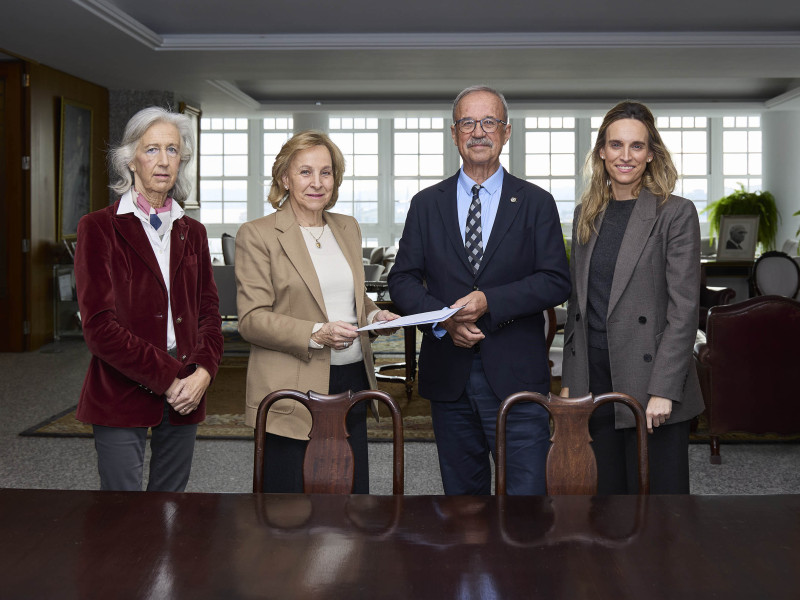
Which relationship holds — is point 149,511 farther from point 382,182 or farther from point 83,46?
point 382,182

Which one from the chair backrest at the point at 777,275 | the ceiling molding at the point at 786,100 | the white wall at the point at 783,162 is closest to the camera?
the chair backrest at the point at 777,275

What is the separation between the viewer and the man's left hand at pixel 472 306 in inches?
91.5

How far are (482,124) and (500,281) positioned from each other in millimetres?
478

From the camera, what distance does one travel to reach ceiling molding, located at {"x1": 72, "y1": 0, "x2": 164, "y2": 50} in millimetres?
6777

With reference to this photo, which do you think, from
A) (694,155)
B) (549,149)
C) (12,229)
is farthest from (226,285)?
(694,155)

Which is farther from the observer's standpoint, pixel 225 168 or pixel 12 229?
pixel 225 168

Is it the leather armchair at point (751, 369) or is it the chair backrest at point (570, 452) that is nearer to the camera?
the chair backrest at point (570, 452)

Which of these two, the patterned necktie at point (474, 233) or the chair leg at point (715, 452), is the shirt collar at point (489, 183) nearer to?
the patterned necktie at point (474, 233)

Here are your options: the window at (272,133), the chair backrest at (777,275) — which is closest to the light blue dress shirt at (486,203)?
the chair backrest at (777,275)

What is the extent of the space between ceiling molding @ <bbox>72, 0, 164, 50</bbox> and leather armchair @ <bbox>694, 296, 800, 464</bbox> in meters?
5.50

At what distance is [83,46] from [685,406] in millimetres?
7585

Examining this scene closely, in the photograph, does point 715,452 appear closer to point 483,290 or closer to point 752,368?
point 752,368

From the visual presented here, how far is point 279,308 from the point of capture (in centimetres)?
251

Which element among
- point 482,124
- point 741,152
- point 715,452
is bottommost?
point 715,452
